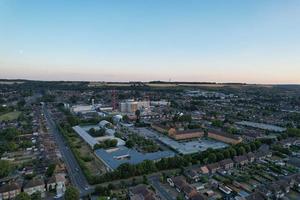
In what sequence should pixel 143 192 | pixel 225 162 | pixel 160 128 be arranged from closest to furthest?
pixel 143 192
pixel 225 162
pixel 160 128

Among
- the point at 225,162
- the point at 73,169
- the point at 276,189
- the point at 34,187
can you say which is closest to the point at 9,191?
the point at 34,187

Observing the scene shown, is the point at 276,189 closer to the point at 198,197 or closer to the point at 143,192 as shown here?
the point at 198,197

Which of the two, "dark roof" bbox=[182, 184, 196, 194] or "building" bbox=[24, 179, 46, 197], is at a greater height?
"dark roof" bbox=[182, 184, 196, 194]

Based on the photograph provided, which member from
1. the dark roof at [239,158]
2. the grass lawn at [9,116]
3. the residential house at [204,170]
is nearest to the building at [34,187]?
the residential house at [204,170]

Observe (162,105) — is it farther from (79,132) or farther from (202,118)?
(79,132)

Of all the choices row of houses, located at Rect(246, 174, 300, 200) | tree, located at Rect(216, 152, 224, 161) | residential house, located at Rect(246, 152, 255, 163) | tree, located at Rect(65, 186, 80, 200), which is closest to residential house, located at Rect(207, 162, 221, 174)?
tree, located at Rect(216, 152, 224, 161)

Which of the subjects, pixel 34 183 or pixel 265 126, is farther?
pixel 265 126

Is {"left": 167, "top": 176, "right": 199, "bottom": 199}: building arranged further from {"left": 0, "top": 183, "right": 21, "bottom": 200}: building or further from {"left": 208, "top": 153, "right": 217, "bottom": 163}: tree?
{"left": 0, "top": 183, "right": 21, "bottom": 200}: building
